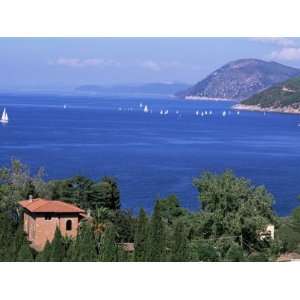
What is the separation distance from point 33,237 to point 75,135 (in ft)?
7.79

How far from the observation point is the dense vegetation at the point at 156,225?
12.0ft

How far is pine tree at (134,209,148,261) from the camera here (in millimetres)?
3787

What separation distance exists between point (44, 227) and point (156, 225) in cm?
75

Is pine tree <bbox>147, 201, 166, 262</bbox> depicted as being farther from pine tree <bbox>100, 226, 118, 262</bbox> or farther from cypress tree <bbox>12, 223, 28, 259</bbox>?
cypress tree <bbox>12, 223, 28, 259</bbox>

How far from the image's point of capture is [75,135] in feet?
19.5

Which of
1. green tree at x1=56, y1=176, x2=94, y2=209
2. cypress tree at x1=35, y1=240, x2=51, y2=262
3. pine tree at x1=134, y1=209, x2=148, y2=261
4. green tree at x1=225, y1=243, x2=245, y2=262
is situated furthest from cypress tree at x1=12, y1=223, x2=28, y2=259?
green tree at x1=225, y1=243, x2=245, y2=262

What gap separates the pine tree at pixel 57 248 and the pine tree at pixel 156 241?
0.55 meters

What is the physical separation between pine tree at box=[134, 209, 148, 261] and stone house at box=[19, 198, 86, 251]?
38 cm

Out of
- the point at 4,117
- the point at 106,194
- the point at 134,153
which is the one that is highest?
the point at 4,117

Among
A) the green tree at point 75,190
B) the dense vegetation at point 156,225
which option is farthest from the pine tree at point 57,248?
the green tree at point 75,190

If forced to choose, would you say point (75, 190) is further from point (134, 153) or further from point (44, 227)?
point (134, 153)

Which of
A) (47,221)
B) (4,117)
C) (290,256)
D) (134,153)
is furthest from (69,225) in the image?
(134,153)

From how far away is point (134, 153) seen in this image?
617 cm
